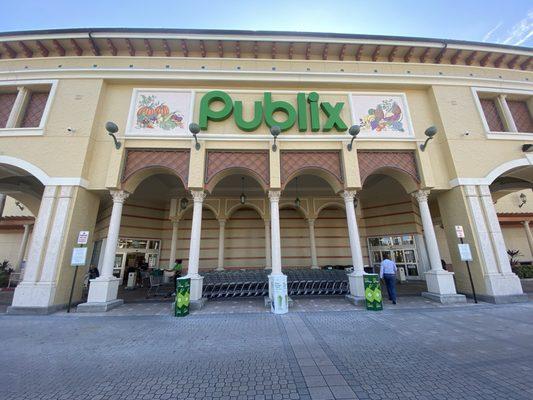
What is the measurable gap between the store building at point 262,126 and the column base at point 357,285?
0.52 ft

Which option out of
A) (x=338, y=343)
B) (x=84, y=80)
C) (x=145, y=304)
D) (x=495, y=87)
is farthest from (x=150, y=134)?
(x=495, y=87)

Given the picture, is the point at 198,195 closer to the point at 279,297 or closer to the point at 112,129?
the point at 112,129

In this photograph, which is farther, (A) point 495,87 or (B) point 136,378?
(A) point 495,87

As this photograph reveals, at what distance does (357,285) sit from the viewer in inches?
311

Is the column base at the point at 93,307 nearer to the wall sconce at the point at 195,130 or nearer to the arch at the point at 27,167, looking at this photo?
the arch at the point at 27,167

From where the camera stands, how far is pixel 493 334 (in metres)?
4.76

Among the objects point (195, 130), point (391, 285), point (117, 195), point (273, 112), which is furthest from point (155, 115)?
point (391, 285)

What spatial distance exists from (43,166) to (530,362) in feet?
46.4

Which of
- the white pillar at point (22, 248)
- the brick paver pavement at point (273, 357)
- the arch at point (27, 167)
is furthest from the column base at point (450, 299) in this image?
the white pillar at point (22, 248)

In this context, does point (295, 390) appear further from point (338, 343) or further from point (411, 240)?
point (411, 240)

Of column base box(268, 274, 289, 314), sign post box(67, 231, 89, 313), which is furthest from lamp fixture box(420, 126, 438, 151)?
sign post box(67, 231, 89, 313)

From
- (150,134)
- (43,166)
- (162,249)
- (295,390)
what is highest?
(150,134)

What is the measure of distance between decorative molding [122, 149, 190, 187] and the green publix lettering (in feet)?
5.21

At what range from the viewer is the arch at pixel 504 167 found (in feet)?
29.7
